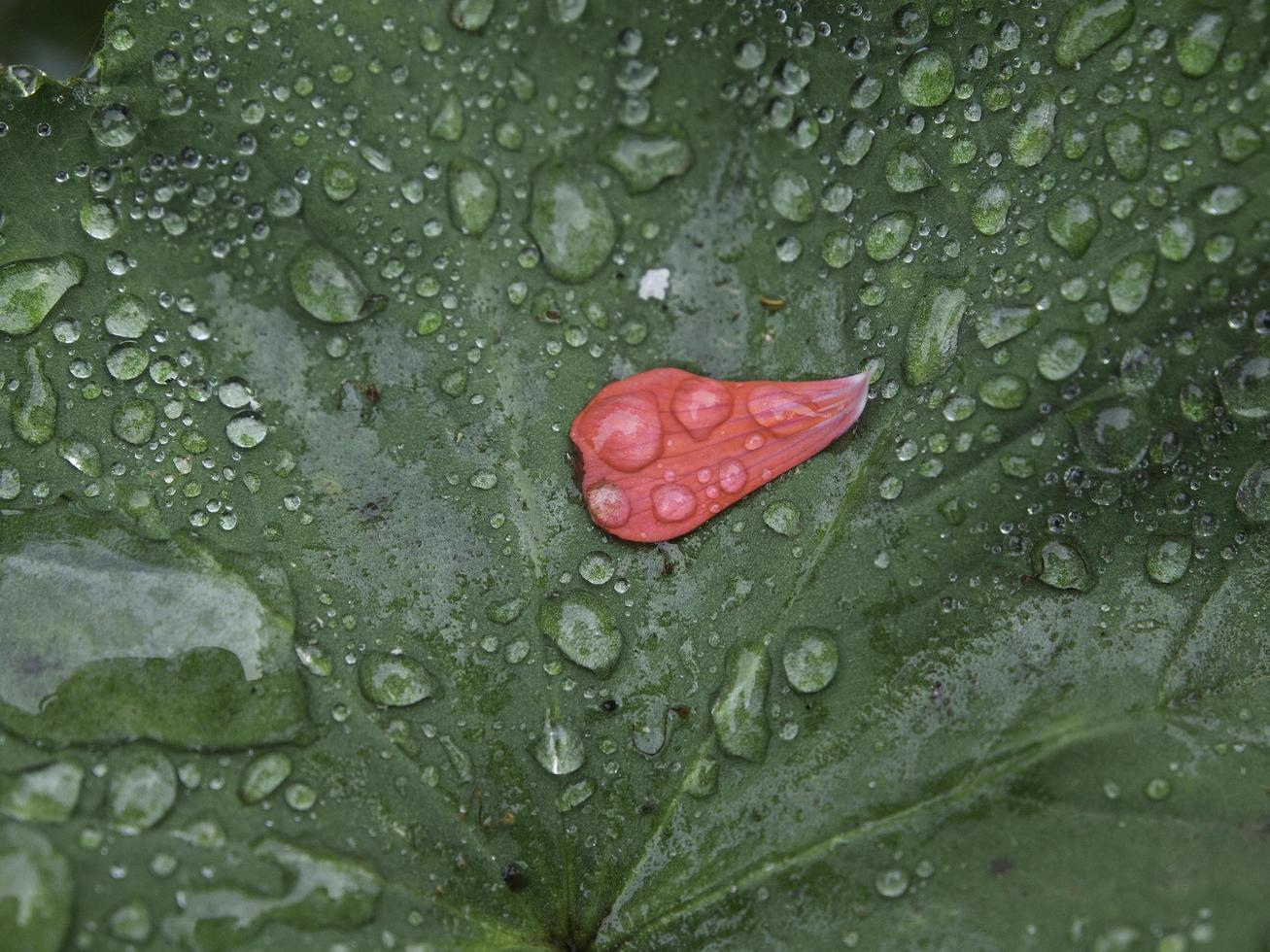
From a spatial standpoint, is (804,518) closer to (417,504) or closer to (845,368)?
(845,368)

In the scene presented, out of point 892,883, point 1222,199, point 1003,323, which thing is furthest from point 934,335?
point 892,883

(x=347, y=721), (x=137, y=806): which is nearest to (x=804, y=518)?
(x=347, y=721)

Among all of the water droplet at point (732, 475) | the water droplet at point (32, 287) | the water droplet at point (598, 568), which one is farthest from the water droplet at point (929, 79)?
the water droplet at point (32, 287)

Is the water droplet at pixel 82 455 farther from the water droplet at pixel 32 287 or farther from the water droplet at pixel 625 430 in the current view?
the water droplet at pixel 625 430

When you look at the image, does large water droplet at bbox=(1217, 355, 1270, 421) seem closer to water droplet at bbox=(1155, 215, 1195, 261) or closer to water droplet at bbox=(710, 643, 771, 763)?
water droplet at bbox=(1155, 215, 1195, 261)

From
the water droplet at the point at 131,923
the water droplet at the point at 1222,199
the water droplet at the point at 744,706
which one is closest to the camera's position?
the water droplet at the point at 131,923
